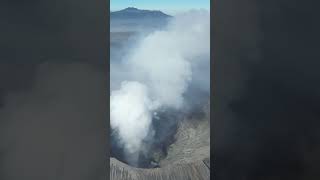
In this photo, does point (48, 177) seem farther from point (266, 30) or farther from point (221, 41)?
point (266, 30)

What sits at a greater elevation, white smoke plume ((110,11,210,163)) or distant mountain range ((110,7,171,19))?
distant mountain range ((110,7,171,19))

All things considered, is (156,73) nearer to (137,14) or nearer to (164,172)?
(137,14)

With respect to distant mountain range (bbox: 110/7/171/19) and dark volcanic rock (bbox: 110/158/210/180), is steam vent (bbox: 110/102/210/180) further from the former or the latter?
distant mountain range (bbox: 110/7/171/19)

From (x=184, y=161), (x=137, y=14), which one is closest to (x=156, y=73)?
(x=137, y=14)

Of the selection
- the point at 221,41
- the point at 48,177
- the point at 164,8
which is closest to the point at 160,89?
the point at 164,8

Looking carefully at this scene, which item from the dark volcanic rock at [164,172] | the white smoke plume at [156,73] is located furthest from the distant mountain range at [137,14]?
the dark volcanic rock at [164,172]

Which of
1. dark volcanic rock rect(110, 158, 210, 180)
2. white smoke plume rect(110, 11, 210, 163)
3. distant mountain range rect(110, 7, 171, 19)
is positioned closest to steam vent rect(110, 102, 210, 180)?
dark volcanic rock rect(110, 158, 210, 180)
